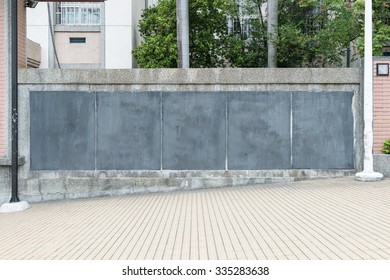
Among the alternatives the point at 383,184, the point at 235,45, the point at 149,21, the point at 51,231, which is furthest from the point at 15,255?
the point at 149,21

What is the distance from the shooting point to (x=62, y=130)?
1360 centimetres

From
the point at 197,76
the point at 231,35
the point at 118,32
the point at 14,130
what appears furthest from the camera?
the point at 118,32

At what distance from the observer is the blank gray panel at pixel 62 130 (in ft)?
44.6

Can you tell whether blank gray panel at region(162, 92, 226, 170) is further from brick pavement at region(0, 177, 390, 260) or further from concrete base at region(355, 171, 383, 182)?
concrete base at region(355, 171, 383, 182)

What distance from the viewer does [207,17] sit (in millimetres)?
26766

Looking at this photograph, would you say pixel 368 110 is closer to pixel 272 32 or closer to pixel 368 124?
pixel 368 124

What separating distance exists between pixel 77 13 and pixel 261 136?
22.7m

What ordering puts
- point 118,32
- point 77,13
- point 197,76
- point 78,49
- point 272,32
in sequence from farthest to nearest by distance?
point 78,49
point 118,32
point 77,13
point 272,32
point 197,76

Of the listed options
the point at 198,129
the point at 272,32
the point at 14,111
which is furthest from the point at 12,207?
the point at 272,32

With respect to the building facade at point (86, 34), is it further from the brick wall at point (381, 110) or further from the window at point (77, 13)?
the brick wall at point (381, 110)

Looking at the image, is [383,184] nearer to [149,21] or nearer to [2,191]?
[2,191]

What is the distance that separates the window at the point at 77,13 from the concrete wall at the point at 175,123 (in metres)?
19.5

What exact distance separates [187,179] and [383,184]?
219 inches

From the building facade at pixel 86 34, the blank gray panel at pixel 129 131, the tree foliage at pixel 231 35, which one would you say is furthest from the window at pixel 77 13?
the blank gray panel at pixel 129 131
